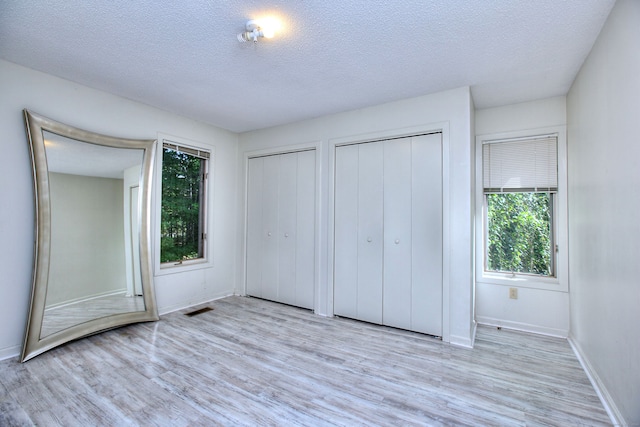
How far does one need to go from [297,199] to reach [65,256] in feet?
8.26

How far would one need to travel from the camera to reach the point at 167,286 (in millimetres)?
3600

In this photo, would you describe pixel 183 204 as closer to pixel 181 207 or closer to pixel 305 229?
pixel 181 207

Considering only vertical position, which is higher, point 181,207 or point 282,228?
point 181,207

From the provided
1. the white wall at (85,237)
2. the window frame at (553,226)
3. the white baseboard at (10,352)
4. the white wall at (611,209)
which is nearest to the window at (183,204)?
the white wall at (85,237)

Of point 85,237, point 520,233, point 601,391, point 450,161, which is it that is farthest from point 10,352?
point 520,233

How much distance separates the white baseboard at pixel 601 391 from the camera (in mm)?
1704

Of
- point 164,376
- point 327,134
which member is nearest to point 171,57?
point 327,134

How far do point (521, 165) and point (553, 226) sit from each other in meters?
0.76

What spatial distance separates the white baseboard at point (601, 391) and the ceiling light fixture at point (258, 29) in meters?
3.26

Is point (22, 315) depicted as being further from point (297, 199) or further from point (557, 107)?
point (557, 107)

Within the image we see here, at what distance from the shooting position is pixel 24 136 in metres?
2.49

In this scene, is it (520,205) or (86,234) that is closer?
(86,234)

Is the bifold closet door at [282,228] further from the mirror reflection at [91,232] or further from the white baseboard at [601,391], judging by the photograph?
the white baseboard at [601,391]

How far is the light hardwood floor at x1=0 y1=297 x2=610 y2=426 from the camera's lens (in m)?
1.77
